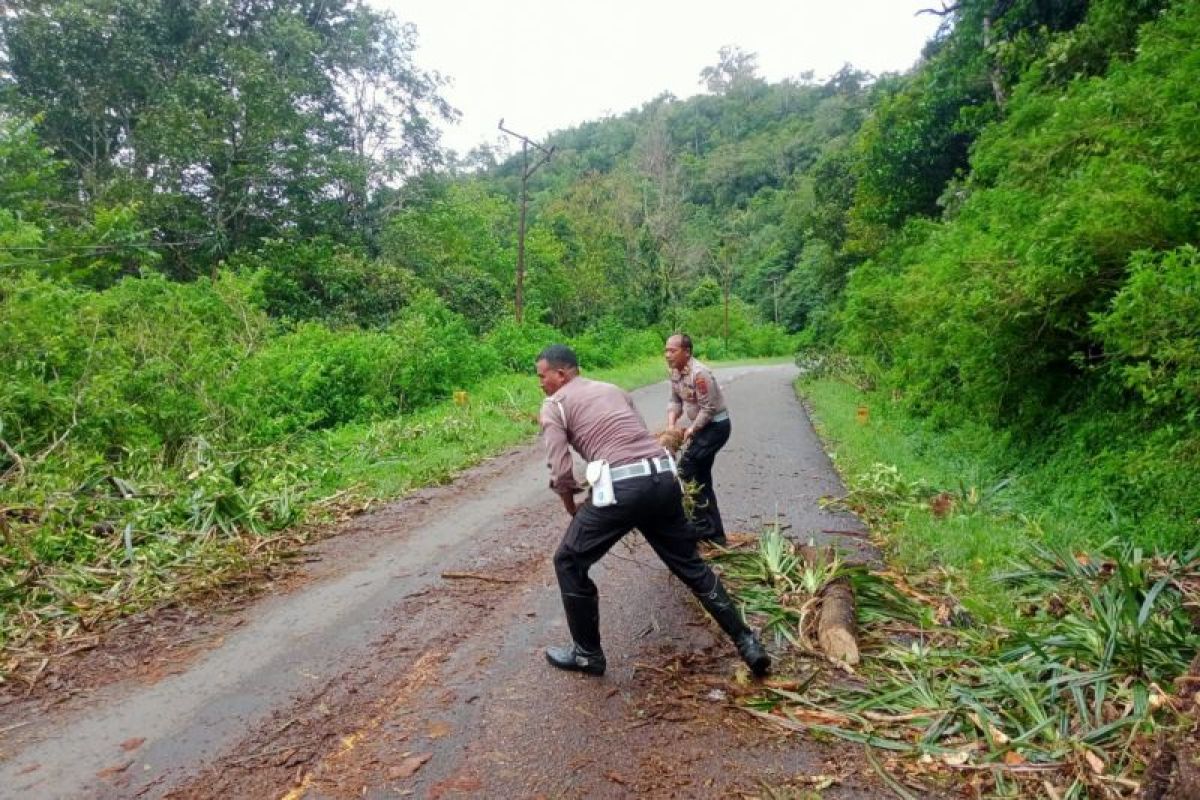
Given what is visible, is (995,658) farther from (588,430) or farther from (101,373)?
(101,373)

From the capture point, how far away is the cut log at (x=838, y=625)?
4.05 meters

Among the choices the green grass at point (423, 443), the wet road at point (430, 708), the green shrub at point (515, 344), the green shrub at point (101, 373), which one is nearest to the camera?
the wet road at point (430, 708)

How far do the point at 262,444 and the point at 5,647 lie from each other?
5103 mm

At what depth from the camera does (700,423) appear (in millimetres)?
5824

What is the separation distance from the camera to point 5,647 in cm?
452

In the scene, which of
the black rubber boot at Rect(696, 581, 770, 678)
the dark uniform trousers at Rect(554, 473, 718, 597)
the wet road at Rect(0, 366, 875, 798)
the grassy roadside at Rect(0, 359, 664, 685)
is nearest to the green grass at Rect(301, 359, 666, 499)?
the grassy roadside at Rect(0, 359, 664, 685)

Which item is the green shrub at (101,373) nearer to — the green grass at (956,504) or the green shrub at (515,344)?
the green grass at (956,504)

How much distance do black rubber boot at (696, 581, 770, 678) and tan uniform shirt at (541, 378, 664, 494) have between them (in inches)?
34.8

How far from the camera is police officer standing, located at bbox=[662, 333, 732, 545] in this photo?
5.80m

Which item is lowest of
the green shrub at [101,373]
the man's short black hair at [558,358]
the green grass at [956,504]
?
the green grass at [956,504]

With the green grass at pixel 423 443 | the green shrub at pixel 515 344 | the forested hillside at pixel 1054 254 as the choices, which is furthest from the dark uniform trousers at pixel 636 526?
the green shrub at pixel 515 344

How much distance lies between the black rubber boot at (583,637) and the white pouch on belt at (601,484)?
0.59 meters

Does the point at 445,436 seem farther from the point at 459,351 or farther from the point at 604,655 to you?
the point at 604,655

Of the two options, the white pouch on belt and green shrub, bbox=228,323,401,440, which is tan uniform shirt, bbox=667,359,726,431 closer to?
the white pouch on belt
